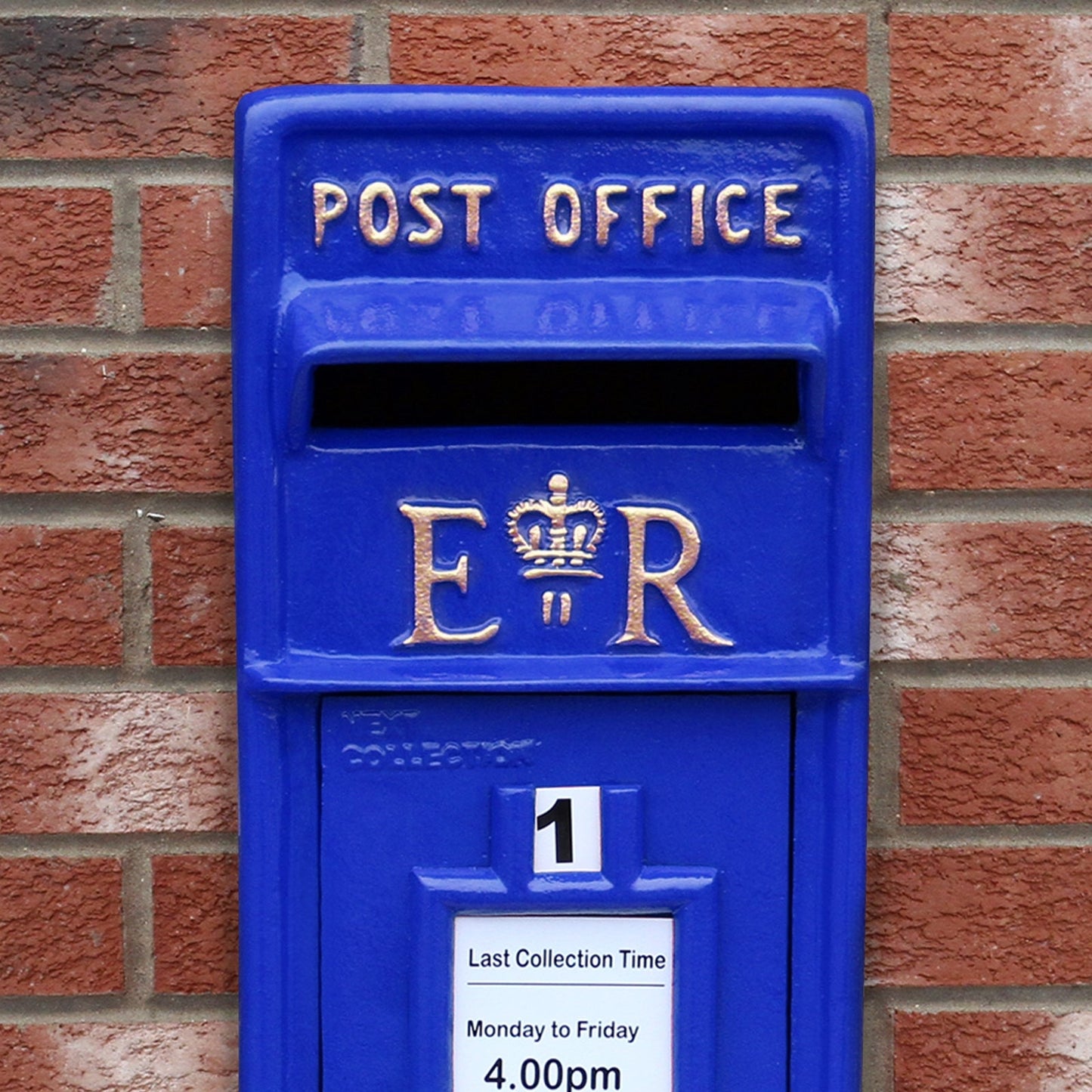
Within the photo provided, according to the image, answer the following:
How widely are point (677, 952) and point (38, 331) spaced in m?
0.66

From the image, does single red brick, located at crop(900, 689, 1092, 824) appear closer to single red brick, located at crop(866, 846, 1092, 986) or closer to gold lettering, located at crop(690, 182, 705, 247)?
single red brick, located at crop(866, 846, 1092, 986)

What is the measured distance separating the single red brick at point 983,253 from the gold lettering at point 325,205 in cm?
43

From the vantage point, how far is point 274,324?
792 millimetres

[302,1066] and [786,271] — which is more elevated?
[786,271]

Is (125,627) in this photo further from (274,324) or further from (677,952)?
(677,952)

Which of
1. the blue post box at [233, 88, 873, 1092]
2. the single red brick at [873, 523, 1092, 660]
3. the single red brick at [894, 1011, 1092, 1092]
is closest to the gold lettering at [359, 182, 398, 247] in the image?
the blue post box at [233, 88, 873, 1092]

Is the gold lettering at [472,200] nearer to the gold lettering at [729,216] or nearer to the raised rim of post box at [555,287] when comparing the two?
the raised rim of post box at [555,287]

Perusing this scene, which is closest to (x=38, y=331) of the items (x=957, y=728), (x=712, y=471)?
(x=712, y=471)

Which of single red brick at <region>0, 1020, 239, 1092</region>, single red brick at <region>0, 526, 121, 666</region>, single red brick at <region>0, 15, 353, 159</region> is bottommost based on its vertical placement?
single red brick at <region>0, 1020, 239, 1092</region>

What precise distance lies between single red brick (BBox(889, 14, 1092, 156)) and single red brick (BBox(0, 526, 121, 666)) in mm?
701

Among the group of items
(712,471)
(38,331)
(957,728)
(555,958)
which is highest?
(38,331)

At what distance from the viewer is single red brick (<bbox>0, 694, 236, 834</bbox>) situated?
0.99 m

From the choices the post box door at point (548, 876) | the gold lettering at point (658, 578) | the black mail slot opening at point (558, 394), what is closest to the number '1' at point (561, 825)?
the post box door at point (548, 876)

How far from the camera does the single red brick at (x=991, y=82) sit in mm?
957
